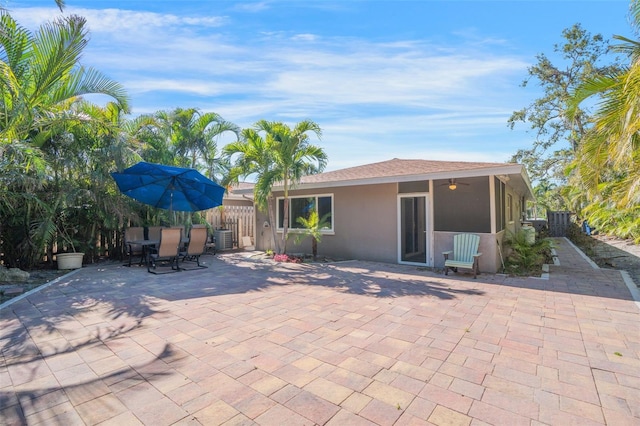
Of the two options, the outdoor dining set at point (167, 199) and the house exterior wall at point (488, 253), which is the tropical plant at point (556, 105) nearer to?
the house exterior wall at point (488, 253)

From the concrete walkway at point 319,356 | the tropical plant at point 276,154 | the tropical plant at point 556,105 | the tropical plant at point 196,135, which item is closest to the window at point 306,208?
the tropical plant at point 276,154

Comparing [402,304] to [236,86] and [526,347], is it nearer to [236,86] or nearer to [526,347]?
[526,347]

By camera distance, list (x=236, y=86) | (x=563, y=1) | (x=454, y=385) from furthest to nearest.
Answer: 1. (x=236, y=86)
2. (x=563, y=1)
3. (x=454, y=385)

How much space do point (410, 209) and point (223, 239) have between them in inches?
287

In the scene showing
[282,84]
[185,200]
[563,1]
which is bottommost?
[185,200]

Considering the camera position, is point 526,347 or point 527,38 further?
point 527,38

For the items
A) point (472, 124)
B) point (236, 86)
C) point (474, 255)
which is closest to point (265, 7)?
point (236, 86)

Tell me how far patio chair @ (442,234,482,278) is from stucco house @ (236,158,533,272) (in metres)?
0.51

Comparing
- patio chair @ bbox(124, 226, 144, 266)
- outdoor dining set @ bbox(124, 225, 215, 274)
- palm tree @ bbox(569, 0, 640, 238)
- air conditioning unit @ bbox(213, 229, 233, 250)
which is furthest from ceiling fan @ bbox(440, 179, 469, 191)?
patio chair @ bbox(124, 226, 144, 266)

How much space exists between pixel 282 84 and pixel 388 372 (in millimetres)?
9494

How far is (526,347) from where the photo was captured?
12.2 feet

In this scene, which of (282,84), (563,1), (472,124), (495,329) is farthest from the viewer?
(472,124)

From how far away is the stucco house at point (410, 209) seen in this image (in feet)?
27.7

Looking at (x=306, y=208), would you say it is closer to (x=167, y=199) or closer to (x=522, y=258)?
(x=167, y=199)
